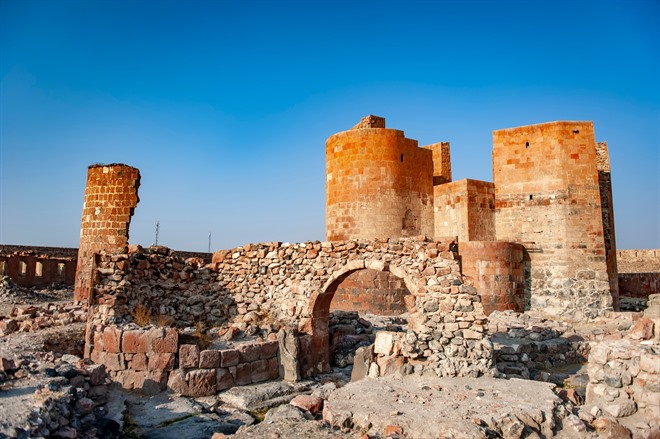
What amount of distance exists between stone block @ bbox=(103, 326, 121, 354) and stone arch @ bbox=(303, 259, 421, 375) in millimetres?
3313

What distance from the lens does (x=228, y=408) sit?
7523 mm

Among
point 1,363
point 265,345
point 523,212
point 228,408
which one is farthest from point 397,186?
point 1,363

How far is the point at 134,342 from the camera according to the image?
8070 mm

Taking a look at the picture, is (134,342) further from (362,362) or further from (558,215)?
(558,215)

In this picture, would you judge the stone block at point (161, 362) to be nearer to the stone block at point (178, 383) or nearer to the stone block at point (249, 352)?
the stone block at point (178, 383)

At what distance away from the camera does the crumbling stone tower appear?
42.0 ft

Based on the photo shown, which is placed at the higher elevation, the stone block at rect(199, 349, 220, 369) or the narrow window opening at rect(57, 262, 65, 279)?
the narrow window opening at rect(57, 262, 65, 279)

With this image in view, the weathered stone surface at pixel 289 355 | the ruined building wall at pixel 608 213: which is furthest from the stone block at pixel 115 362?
the ruined building wall at pixel 608 213

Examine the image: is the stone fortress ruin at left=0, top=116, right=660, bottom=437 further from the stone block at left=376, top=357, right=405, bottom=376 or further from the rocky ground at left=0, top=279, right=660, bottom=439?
the rocky ground at left=0, top=279, right=660, bottom=439

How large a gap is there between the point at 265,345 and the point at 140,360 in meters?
2.09

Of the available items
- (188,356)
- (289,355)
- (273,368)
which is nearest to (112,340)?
(188,356)

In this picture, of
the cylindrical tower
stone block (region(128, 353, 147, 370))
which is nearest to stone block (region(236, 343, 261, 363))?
stone block (region(128, 353, 147, 370))

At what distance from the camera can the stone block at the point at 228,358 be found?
323 inches

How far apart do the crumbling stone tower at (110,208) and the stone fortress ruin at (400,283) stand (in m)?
0.04
